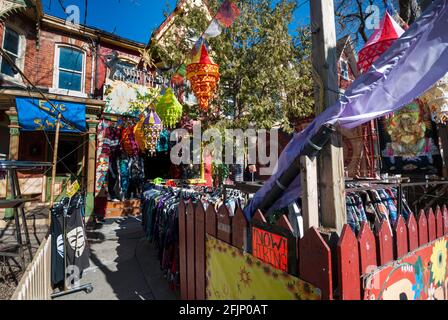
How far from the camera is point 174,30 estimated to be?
8.63 m

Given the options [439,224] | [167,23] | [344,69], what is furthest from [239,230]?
[344,69]

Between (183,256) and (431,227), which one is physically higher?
(431,227)

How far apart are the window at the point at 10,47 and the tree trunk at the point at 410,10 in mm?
13552

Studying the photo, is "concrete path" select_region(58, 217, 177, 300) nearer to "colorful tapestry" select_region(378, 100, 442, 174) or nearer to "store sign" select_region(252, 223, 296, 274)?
"store sign" select_region(252, 223, 296, 274)

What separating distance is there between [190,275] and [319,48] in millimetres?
3187

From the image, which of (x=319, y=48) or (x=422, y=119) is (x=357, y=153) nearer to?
(x=422, y=119)

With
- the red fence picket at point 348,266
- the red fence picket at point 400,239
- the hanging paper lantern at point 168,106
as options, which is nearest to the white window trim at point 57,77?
the hanging paper lantern at point 168,106

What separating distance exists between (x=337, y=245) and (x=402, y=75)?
4.31ft

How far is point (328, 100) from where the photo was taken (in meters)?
1.95

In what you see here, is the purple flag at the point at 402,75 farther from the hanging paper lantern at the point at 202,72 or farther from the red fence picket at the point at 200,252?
the hanging paper lantern at the point at 202,72

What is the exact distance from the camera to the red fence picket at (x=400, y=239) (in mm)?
1974

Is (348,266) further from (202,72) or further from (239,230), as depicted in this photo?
(202,72)

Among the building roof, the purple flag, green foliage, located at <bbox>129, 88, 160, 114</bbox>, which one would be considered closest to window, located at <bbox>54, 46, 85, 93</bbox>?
green foliage, located at <bbox>129, 88, 160, 114</bbox>

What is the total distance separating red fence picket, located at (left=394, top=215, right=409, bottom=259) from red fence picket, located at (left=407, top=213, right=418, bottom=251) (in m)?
0.06
